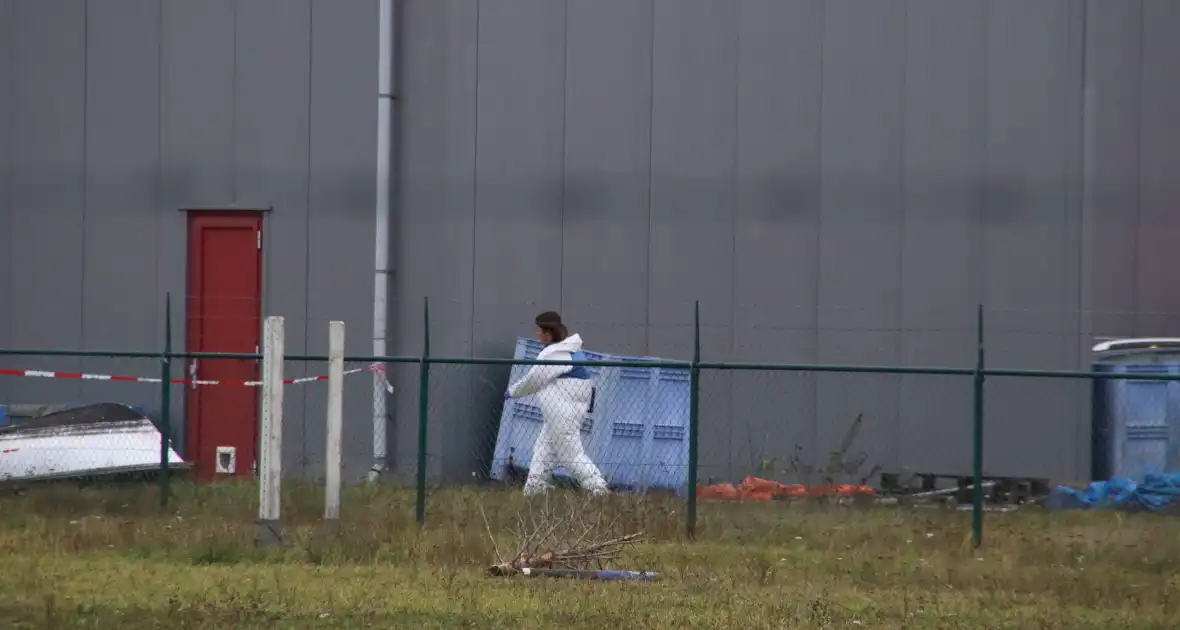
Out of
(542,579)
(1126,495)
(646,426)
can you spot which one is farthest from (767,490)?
(542,579)

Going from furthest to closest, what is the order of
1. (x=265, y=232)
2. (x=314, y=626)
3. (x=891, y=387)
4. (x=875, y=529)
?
(x=265, y=232) < (x=891, y=387) < (x=875, y=529) < (x=314, y=626)

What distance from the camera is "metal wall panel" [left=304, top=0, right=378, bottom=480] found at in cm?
1789

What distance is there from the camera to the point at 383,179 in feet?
58.1

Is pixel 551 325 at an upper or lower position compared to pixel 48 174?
lower

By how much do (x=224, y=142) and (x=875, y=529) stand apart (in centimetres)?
874

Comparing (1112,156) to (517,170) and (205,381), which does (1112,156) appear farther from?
(205,381)

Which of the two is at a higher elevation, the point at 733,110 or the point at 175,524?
the point at 733,110

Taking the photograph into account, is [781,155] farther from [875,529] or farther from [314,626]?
[314,626]

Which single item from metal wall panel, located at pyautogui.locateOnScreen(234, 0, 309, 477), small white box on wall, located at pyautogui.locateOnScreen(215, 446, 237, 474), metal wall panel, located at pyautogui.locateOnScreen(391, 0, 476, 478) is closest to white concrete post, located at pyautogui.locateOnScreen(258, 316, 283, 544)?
metal wall panel, located at pyautogui.locateOnScreen(391, 0, 476, 478)

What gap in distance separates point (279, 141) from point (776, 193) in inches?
211

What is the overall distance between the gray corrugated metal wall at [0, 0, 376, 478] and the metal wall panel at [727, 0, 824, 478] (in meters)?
3.90

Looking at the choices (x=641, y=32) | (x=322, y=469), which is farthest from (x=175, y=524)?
(x=641, y=32)

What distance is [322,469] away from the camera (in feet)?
57.7

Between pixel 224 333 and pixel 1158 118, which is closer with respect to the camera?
pixel 1158 118
